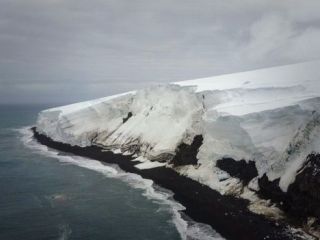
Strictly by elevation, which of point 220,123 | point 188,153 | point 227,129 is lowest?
point 188,153

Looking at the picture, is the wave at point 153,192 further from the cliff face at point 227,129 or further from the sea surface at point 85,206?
the cliff face at point 227,129

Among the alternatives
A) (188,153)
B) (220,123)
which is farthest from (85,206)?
(220,123)

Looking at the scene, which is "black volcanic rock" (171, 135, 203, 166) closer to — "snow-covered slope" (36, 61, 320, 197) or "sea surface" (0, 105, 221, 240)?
"snow-covered slope" (36, 61, 320, 197)

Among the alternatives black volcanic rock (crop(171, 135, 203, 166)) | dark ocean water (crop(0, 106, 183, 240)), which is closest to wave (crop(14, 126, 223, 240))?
dark ocean water (crop(0, 106, 183, 240))

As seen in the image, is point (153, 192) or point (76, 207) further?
point (153, 192)

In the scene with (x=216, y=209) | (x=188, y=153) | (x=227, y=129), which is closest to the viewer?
(x=216, y=209)

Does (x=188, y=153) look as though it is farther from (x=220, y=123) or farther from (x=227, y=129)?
(x=227, y=129)

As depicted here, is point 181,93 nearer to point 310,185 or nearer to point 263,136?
point 263,136
